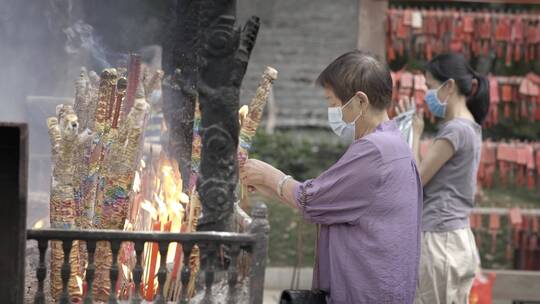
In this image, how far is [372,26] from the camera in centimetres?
786

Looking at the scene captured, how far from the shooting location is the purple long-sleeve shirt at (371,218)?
365cm

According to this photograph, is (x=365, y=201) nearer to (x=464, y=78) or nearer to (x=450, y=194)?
(x=450, y=194)

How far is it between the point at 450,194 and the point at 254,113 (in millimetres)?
1739

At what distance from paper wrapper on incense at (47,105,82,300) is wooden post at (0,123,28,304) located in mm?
383

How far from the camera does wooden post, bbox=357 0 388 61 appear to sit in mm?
7863

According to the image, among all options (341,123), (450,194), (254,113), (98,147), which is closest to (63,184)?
(98,147)

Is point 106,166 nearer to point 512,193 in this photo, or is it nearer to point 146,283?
point 146,283

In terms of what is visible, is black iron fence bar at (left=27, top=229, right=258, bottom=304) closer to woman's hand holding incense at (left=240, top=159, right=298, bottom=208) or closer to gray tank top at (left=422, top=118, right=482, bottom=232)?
woman's hand holding incense at (left=240, top=159, right=298, bottom=208)

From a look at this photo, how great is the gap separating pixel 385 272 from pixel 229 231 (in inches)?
23.6

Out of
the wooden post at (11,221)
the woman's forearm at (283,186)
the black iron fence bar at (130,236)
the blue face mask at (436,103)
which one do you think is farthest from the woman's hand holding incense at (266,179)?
the blue face mask at (436,103)

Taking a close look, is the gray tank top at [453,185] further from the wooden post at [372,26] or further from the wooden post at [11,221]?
the wooden post at [11,221]

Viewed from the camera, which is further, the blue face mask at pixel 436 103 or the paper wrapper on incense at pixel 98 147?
the blue face mask at pixel 436 103

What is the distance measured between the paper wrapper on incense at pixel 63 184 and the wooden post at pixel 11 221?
38cm

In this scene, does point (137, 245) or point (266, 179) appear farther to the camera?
point (266, 179)
